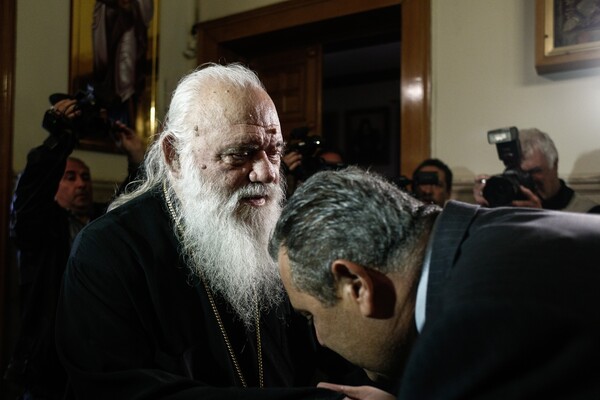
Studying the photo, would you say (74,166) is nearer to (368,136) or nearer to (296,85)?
(296,85)

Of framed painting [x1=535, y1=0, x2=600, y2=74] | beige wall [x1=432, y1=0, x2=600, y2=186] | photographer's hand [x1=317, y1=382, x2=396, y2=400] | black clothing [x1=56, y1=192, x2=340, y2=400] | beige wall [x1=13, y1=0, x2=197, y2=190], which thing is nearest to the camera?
photographer's hand [x1=317, y1=382, x2=396, y2=400]

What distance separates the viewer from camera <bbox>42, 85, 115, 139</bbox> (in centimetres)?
303

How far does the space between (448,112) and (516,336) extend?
3544mm

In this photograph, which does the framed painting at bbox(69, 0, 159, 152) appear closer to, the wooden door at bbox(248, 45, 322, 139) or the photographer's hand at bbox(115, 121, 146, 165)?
the photographer's hand at bbox(115, 121, 146, 165)

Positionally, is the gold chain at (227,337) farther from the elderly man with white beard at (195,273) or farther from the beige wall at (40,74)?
the beige wall at (40,74)

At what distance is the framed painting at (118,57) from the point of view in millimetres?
4504

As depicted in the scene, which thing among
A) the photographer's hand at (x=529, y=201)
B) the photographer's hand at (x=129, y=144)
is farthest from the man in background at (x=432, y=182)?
the photographer's hand at (x=129, y=144)

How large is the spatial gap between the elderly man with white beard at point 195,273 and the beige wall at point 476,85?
7.66ft

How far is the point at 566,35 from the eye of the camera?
3.69m

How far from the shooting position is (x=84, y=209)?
11.7 ft

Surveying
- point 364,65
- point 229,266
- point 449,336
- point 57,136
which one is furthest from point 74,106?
point 364,65

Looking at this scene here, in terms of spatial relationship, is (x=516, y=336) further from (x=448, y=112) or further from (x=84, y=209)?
(x=448, y=112)

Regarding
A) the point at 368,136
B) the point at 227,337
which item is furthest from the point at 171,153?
the point at 368,136

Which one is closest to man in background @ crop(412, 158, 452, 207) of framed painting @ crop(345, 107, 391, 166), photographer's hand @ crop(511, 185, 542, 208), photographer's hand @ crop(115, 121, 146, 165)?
photographer's hand @ crop(511, 185, 542, 208)
